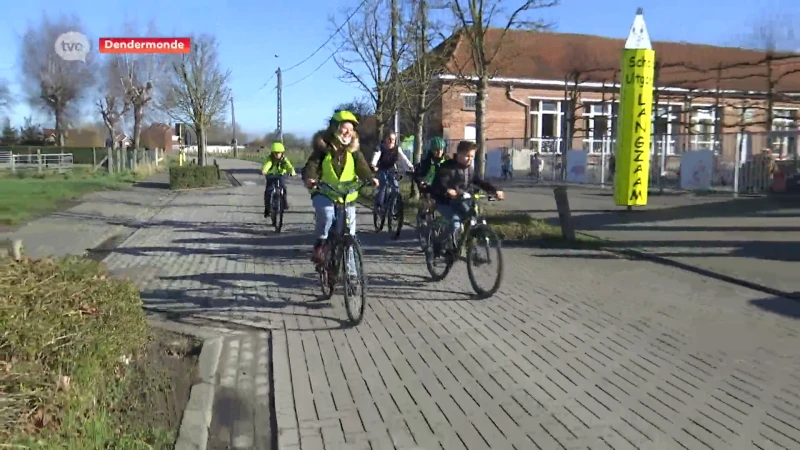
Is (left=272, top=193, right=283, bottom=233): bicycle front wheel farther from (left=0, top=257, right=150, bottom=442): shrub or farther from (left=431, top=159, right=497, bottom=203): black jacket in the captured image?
(left=0, top=257, right=150, bottom=442): shrub

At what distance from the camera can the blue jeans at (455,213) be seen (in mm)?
8039

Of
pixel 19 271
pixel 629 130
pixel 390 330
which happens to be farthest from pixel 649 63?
pixel 19 271

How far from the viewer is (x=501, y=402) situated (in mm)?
4629

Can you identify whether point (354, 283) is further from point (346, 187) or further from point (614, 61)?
point (614, 61)

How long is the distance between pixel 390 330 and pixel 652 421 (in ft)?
8.42

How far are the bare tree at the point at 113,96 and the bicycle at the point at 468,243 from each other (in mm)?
31257

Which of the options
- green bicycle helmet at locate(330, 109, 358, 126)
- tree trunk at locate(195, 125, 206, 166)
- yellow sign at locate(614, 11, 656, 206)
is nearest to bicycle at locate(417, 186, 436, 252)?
green bicycle helmet at locate(330, 109, 358, 126)

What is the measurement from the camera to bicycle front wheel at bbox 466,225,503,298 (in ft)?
24.2

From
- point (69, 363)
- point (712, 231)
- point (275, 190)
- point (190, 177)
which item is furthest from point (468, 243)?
point (190, 177)

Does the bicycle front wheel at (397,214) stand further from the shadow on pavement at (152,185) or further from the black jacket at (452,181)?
the shadow on pavement at (152,185)

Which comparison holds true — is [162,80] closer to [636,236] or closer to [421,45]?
[421,45]

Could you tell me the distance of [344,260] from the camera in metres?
6.64

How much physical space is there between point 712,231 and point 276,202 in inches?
312

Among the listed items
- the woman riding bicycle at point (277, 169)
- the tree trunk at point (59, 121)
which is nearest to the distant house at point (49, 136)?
the tree trunk at point (59, 121)
